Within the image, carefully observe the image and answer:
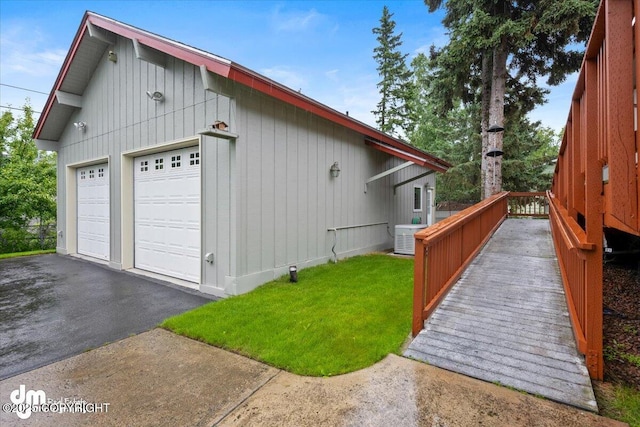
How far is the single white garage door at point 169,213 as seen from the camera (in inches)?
223

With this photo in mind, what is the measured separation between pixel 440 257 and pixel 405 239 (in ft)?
15.7

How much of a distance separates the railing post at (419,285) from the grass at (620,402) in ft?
4.71

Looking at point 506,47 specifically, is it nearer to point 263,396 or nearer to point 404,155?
point 404,155

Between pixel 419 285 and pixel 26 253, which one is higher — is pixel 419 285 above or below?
above

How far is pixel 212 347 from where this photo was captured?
3258mm

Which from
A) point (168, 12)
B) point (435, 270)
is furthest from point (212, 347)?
point (168, 12)

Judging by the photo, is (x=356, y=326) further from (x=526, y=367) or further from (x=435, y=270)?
(x=526, y=367)

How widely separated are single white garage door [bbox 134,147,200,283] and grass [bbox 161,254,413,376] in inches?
67.1

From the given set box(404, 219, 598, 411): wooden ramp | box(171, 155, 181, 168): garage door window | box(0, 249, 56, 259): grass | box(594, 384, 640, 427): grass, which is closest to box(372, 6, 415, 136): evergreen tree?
box(171, 155, 181, 168): garage door window

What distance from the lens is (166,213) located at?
6.18 m

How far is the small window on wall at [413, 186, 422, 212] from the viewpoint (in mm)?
11328

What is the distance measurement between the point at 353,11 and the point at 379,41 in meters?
11.4

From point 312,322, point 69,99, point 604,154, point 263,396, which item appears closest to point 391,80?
point 69,99

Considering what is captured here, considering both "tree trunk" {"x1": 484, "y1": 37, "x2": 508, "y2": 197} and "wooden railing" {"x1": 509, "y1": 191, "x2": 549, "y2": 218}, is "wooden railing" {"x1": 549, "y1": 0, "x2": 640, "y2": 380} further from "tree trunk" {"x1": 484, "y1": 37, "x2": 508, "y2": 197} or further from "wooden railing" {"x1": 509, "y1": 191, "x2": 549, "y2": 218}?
"wooden railing" {"x1": 509, "y1": 191, "x2": 549, "y2": 218}
